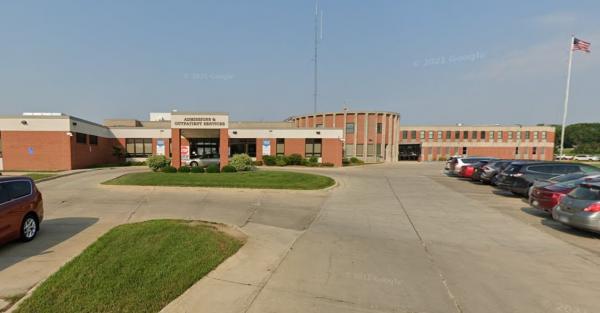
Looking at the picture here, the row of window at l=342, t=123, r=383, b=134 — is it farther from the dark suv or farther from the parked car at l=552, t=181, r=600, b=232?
the parked car at l=552, t=181, r=600, b=232

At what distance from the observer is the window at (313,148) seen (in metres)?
31.1

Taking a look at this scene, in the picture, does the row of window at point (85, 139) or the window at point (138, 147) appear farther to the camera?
the window at point (138, 147)

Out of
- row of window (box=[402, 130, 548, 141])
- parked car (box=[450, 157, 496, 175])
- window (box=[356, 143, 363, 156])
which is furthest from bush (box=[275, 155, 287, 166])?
row of window (box=[402, 130, 548, 141])

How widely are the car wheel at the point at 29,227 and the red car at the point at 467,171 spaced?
23.1m

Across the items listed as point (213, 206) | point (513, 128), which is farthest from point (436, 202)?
point (513, 128)

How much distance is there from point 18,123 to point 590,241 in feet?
112

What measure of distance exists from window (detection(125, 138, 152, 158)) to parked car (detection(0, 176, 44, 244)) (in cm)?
2524

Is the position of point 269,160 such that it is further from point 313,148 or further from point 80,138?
point 80,138

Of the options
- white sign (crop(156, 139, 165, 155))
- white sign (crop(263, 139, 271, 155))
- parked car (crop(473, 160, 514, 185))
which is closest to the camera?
parked car (crop(473, 160, 514, 185))

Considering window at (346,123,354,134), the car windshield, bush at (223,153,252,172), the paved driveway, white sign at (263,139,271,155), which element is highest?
window at (346,123,354,134)

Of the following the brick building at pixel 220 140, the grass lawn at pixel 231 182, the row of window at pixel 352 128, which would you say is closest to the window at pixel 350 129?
the row of window at pixel 352 128

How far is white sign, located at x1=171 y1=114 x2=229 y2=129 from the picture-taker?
21953 millimetres

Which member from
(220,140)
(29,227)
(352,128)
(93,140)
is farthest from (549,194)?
(352,128)

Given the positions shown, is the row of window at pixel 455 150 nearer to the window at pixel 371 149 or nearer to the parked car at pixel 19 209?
the window at pixel 371 149
